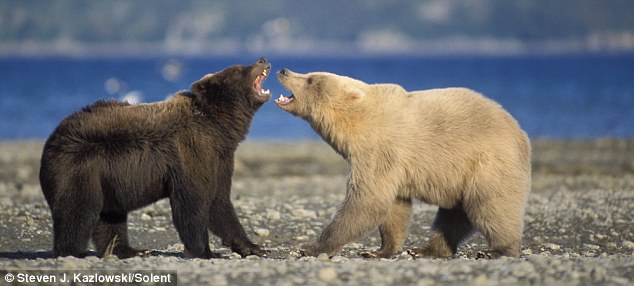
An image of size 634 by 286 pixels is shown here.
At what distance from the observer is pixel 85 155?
920 centimetres

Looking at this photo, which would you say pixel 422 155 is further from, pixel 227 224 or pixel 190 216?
pixel 190 216

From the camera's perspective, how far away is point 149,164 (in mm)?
9383

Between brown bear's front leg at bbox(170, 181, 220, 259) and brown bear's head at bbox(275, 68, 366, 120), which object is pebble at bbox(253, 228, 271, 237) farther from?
brown bear's front leg at bbox(170, 181, 220, 259)

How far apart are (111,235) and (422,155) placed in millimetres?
2858

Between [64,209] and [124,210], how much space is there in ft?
2.01

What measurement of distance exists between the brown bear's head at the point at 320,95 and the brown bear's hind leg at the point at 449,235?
145 centimetres

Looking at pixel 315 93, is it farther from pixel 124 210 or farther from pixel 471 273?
Answer: pixel 471 273

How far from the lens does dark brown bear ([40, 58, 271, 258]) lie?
918 cm

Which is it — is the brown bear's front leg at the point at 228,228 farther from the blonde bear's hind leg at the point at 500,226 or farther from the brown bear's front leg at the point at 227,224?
the blonde bear's hind leg at the point at 500,226

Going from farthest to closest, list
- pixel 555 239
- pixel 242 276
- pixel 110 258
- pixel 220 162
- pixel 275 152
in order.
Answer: pixel 275 152 < pixel 555 239 < pixel 220 162 < pixel 110 258 < pixel 242 276

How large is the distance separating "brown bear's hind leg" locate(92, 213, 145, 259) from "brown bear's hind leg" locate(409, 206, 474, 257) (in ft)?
8.77

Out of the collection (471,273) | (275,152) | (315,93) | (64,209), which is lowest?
(471,273)

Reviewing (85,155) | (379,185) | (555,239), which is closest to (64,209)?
(85,155)

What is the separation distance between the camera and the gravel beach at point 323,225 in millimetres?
7984
